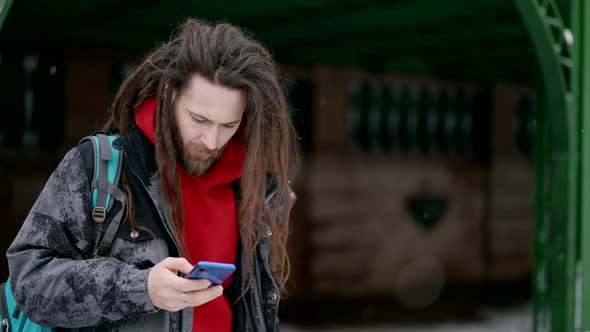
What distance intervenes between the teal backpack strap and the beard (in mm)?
214

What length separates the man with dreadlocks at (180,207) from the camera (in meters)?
1.82

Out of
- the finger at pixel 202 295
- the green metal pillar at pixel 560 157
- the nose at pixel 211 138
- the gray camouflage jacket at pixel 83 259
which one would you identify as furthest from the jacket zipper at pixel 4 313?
the green metal pillar at pixel 560 157

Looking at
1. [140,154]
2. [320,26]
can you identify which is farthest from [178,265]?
[320,26]

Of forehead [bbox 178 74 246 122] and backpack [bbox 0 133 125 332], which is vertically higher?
forehead [bbox 178 74 246 122]

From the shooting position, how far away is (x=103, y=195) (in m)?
1.90

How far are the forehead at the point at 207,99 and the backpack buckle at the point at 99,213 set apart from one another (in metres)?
0.38

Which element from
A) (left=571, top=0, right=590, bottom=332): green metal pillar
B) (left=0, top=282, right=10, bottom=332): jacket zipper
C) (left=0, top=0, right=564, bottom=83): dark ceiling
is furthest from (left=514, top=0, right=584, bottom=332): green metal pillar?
(left=0, top=282, right=10, bottom=332): jacket zipper

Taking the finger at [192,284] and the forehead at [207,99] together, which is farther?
the forehead at [207,99]

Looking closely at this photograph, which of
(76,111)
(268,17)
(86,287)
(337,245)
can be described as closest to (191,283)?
(86,287)

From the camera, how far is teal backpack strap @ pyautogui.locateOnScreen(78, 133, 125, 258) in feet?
6.21

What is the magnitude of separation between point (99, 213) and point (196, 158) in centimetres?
34

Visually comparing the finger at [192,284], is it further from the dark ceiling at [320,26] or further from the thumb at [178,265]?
the dark ceiling at [320,26]

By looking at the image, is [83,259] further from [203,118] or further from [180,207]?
[203,118]

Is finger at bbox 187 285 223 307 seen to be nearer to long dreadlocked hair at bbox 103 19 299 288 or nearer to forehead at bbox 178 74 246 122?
long dreadlocked hair at bbox 103 19 299 288
